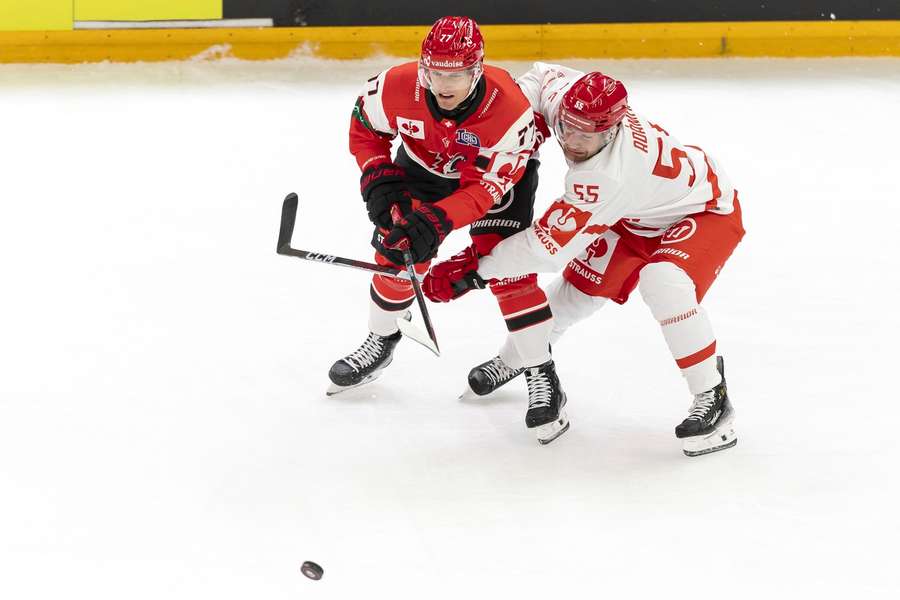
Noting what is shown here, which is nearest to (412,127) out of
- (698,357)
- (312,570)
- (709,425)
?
(698,357)

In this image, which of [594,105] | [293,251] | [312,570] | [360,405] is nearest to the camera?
[312,570]

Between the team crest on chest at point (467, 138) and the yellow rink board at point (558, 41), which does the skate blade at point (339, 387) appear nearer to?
the team crest on chest at point (467, 138)

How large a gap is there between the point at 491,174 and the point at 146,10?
3.51 meters

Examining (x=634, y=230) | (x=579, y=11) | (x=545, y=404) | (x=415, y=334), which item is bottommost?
(x=545, y=404)

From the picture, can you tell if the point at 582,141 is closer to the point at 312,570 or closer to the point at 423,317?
the point at 423,317

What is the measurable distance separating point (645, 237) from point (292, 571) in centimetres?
123

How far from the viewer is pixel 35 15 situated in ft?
17.8

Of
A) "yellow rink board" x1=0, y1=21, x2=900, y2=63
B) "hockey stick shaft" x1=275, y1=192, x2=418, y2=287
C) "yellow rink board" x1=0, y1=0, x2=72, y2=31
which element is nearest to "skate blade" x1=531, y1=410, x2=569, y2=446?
"hockey stick shaft" x1=275, y1=192, x2=418, y2=287

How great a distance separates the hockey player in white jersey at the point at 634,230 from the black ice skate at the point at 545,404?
0.03 metres

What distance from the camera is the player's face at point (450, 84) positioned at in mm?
2486

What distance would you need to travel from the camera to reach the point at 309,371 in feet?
9.98

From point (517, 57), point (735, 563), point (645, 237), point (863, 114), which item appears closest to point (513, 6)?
point (517, 57)

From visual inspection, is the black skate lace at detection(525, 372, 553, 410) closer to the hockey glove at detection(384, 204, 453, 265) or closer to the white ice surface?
the white ice surface

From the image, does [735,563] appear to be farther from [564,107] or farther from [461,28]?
[461,28]
